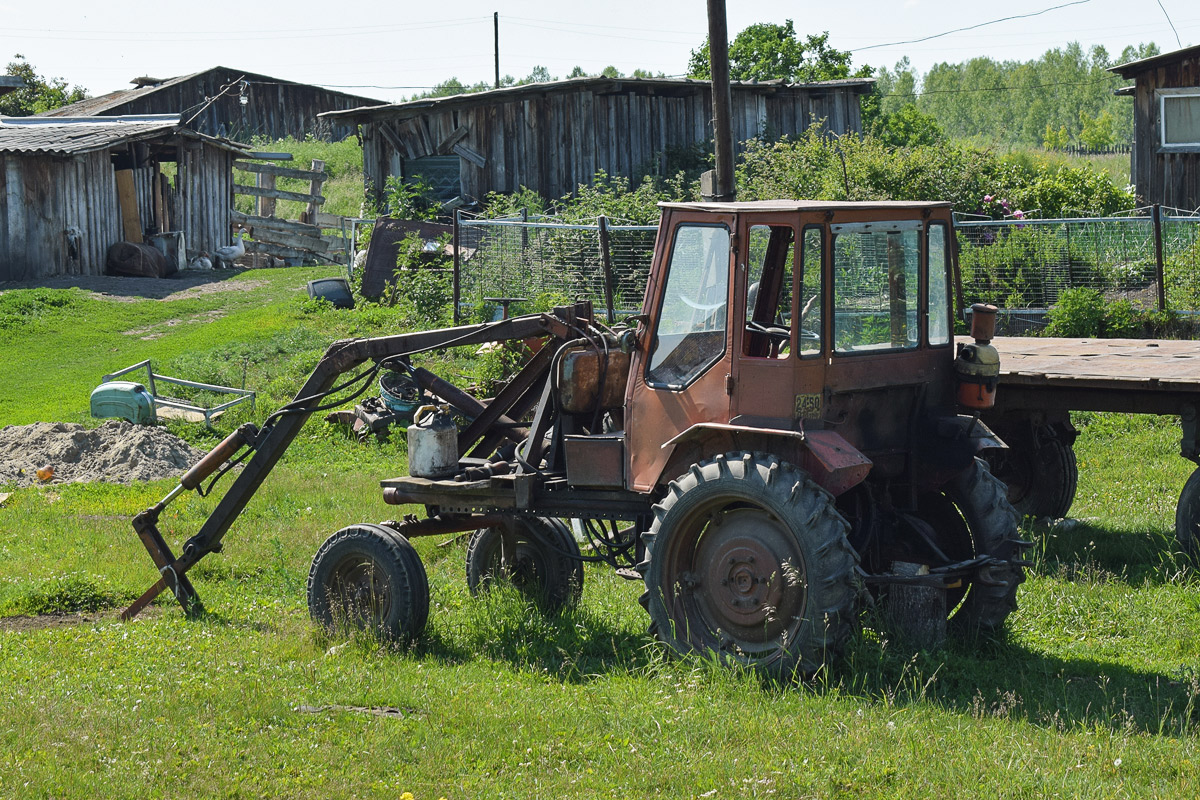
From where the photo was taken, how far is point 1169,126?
24.2 meters

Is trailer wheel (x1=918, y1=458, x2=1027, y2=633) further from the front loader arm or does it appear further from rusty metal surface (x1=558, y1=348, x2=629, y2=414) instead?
the front loader arm

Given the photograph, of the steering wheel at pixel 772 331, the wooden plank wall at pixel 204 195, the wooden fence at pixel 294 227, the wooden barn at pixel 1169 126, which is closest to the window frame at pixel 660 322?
the steering wheel at pixel 772 331

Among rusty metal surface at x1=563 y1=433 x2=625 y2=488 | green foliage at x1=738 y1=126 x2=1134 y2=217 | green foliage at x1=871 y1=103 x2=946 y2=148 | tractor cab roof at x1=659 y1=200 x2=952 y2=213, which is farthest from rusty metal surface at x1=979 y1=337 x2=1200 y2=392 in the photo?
green foliage at x1=871 y1=103 x2=946 y2=148

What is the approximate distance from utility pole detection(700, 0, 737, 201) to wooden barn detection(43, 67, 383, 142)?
3610cm

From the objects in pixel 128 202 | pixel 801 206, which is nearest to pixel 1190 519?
pixel 801 206

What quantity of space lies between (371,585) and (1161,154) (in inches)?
840

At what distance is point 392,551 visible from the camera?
777 centimetres

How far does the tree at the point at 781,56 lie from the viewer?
41.0 metres

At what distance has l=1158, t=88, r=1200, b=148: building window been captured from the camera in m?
23.8

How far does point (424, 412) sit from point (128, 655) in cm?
239

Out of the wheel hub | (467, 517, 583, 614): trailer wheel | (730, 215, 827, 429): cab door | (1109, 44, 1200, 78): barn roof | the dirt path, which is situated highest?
(1109, 44, 1200, 78): barn roof

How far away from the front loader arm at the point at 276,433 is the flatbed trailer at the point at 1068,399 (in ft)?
11.6

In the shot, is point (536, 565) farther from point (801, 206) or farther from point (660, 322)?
point (801, 206)

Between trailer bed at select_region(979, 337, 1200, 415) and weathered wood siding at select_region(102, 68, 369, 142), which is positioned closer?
trailer bed at select_region(979, 337, 1200, 415)
